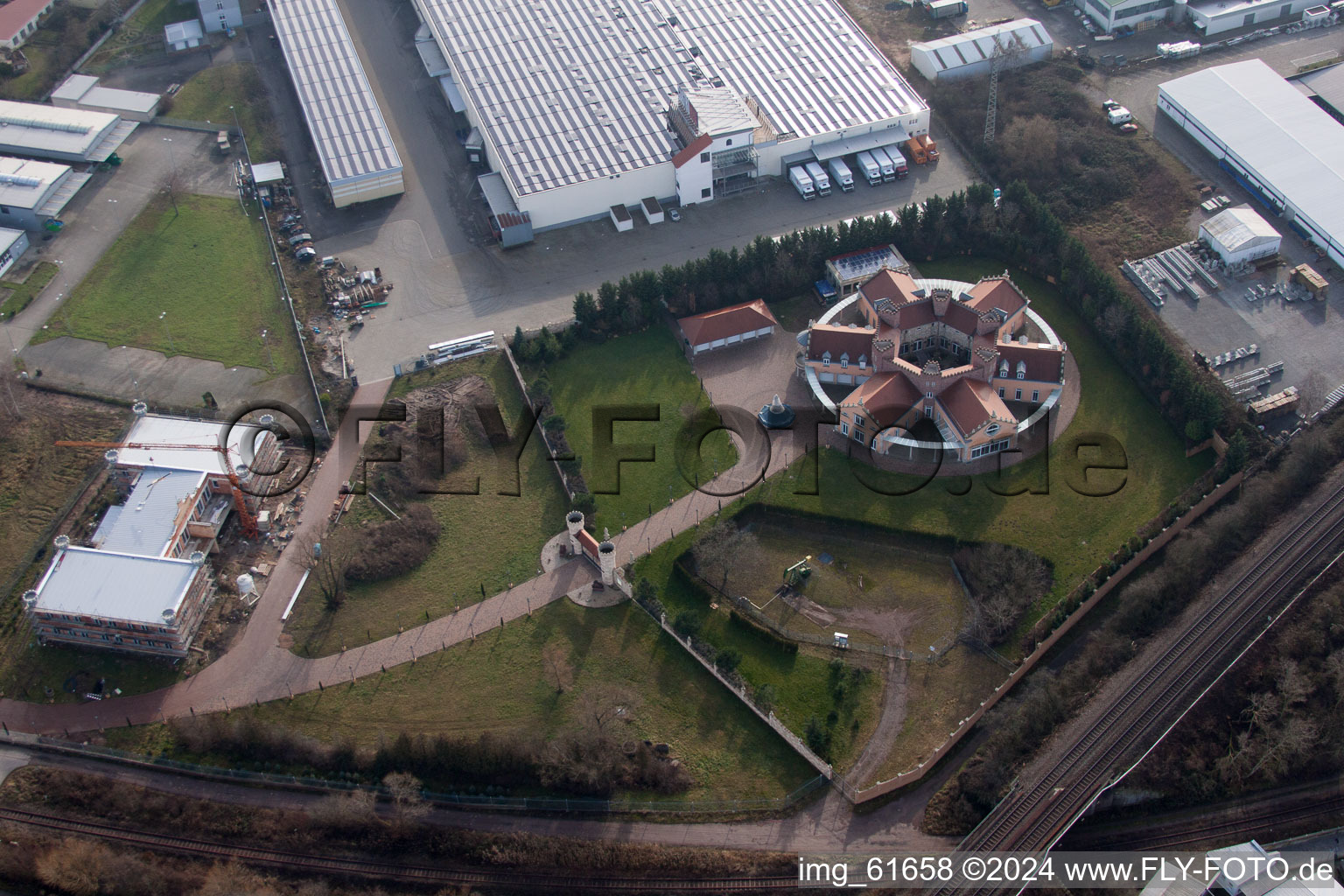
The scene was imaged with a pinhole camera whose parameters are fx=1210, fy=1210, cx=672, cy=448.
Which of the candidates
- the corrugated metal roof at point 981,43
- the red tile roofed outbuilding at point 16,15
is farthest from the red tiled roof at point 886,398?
the red tile roofed outbuilding at point 16,15

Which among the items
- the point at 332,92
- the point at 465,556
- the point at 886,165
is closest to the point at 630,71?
the point at 886,165

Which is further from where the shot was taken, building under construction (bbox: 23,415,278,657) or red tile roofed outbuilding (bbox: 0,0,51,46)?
red tile roofed outbuilding (bbox: 0,0,51,46)

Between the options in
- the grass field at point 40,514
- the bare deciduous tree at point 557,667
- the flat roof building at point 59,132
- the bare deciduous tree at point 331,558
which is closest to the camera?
the bare deciduous tree at point 557,667

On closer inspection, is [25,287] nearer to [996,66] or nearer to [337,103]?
[337,103]

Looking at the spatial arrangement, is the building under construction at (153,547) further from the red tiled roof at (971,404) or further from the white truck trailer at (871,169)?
the white truck trailer at (871,169)

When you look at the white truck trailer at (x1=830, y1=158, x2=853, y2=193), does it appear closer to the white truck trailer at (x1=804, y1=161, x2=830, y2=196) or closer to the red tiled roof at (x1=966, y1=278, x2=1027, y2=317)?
the white truck trailer at (x1=804, y1=161, x2=830, y2=196)

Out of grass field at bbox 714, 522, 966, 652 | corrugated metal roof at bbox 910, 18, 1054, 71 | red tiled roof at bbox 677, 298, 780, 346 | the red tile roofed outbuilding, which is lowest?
grass field at bbox 714, 522, 966, 652

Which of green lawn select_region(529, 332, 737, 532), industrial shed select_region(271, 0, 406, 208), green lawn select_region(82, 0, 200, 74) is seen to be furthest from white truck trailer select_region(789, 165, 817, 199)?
green lawn select_region(82, 0, 200, 74)
